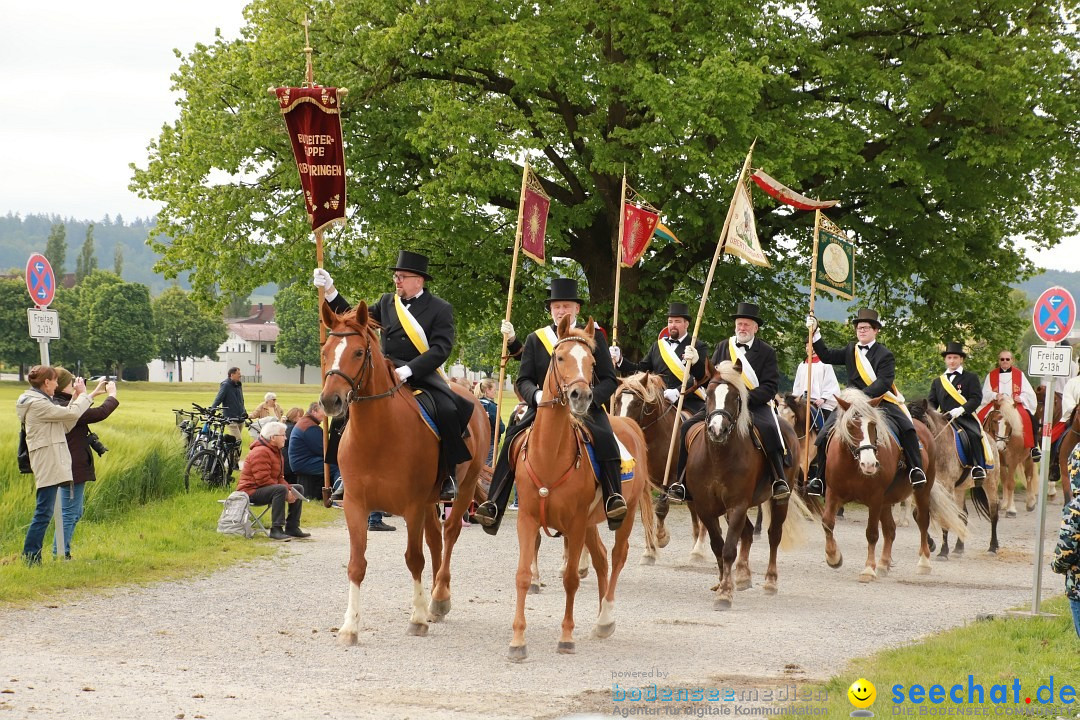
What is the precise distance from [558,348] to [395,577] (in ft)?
17.4

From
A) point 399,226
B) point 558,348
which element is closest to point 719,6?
point 399,226

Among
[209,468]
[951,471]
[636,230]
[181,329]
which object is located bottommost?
[209,468]

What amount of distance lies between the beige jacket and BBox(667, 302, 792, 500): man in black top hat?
631 cm

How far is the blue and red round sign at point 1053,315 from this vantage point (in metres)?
11.2

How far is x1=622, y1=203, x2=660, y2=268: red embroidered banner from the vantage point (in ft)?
58.6

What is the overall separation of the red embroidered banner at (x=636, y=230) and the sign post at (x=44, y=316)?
8.35 meters

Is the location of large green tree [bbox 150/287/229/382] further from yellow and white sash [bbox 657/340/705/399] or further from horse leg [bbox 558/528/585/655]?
horse leg [bbox 558/528/585/655]

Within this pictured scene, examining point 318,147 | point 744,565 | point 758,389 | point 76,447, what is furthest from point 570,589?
point 76,447

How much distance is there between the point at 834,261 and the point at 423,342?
350 inches

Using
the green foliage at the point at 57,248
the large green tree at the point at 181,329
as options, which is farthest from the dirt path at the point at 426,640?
the green foliage at the point at 57,248

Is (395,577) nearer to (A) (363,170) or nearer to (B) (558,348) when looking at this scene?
(B) (558,348)

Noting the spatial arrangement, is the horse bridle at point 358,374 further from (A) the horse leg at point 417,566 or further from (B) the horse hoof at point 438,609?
(B) the horse hoof at point 438,609

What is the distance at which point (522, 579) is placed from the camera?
29.2ft

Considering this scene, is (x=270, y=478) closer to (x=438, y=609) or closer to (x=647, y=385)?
(x=647, y=385)
